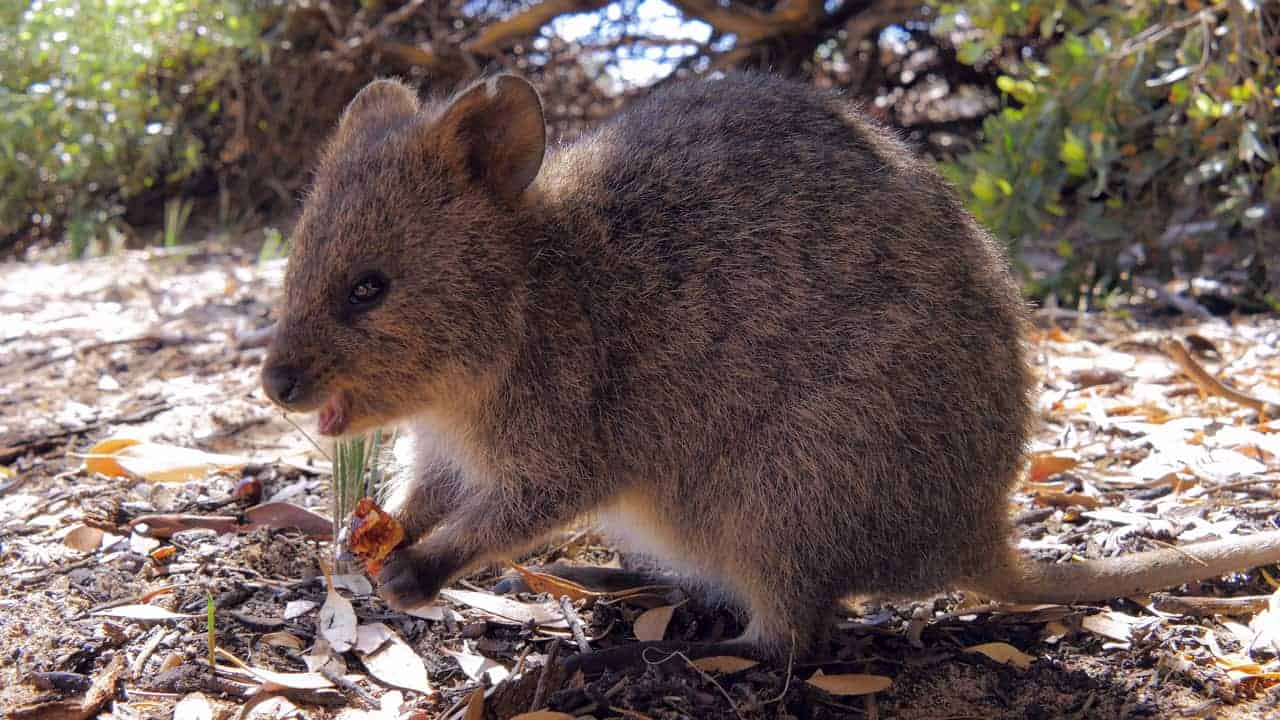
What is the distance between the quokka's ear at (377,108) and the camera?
3303 mm

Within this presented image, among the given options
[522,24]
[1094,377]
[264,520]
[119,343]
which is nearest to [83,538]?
[264,520]

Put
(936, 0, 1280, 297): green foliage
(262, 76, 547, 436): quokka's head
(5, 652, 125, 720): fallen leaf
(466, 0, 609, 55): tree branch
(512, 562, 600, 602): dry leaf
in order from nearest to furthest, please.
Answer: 1. (5, 652, 125, 720): fallen leaf
2. (262, 76, 547, 436): quokka's head
3. (512, 562, 600, 602): dry leaf
4. (936, 0, 1280, 297): green foliage
5. (466, 0, 609, 55): tree branch

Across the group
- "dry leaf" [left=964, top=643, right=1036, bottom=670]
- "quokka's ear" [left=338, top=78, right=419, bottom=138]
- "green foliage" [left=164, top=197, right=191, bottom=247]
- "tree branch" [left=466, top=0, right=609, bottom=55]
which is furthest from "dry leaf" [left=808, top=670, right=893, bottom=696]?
"green foliage" [left=164, top=197, right=191, bottom=247]

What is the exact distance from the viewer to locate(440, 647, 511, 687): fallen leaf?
2.95 metres

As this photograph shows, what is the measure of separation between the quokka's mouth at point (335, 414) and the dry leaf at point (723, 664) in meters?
1.22

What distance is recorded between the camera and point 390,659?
117 inches

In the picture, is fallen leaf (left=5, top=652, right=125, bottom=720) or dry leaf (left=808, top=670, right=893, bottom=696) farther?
dry leaf (left=808, top=670, right=893, bottom=696)

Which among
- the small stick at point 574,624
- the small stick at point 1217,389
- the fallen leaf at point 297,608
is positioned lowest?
the small stick at point 574,624

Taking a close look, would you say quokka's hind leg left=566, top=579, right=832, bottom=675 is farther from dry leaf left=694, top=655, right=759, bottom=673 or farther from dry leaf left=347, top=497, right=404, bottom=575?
dry leaf left=347, top=497, right=404, bottom=575

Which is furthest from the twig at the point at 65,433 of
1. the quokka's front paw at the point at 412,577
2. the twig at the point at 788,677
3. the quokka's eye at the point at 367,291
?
the twig at the point at 788,677

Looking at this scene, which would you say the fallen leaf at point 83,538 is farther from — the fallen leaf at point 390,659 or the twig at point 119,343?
the twig at point 119,343

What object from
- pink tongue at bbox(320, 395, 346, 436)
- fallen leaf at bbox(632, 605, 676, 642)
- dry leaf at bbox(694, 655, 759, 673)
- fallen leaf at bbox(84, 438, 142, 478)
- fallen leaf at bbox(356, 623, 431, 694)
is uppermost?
pink tongue at bbox(320, 395, 346, 436)

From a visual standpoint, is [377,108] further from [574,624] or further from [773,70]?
[773,70]

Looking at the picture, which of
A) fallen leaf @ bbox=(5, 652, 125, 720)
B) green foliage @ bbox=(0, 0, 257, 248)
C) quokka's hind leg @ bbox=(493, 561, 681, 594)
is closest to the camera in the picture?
fallen leaf @ bbox=(5, 652, 125, 720)
